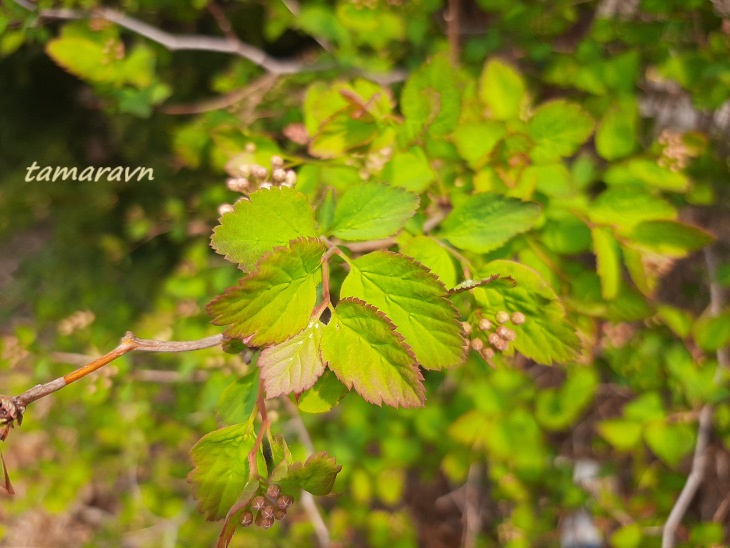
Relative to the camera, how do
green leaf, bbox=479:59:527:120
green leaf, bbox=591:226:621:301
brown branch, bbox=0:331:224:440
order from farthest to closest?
green leaf, bbox=479:59:527:120
green leaf, bbox=591:226:621:301
brown branch, bbox=0:331:224:440

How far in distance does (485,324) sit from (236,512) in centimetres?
38

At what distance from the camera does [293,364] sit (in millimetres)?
583

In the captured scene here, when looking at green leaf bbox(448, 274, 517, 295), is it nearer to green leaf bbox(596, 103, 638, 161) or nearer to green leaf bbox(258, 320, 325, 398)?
green leaf bbox(258, 320, 325, 398)

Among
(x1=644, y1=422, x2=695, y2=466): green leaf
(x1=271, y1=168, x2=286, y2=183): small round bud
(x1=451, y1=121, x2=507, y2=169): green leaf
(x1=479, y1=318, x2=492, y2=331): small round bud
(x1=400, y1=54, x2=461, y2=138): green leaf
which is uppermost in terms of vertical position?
(x1=400, y1=54, x2=461, y2=138): green leaf

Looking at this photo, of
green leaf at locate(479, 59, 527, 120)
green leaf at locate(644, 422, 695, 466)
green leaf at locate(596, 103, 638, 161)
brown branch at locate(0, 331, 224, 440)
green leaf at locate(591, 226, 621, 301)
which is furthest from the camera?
green leaf at locate(644, 422, 695, 466)

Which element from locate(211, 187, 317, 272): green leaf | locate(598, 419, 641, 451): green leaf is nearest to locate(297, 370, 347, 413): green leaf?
locate(211, 187, 317, 272): green leaf

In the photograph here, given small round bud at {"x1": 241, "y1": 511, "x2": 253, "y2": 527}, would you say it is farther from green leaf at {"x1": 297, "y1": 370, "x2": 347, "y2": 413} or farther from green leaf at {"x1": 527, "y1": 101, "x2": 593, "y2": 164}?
green leaf at {"x1": 527, "y1": 101, "x2": 593, "y2": 164}

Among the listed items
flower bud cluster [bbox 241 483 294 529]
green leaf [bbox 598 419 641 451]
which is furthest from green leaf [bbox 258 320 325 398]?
green leaf [bbox 598 419 641 451]

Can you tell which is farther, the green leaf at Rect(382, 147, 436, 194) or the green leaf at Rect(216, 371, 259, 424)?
the green leaf at Rect(382, 147, 436, 194)

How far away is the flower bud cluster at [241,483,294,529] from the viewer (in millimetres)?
548

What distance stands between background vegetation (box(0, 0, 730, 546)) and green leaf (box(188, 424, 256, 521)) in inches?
3.2

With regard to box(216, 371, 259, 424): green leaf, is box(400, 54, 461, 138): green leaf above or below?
above

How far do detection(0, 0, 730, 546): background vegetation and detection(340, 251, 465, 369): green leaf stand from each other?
0.09 metres

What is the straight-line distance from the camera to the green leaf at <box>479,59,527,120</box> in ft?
3.16
